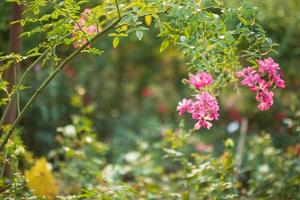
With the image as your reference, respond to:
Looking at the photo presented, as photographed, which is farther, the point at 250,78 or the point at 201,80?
the point at 250,78

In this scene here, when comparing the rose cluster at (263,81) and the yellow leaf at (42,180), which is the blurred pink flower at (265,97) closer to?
the rose cluster at (263,81)

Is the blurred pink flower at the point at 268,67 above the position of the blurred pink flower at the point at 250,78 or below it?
above

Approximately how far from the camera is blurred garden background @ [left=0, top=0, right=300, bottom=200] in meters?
3.08

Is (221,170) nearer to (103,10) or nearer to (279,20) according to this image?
(103,10)

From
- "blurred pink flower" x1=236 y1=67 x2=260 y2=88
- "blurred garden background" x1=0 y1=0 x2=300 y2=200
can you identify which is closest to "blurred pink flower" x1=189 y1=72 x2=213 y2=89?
"blurred pink flower" x1=236 y1=67 x2=260 y2=88

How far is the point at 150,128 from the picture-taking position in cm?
558

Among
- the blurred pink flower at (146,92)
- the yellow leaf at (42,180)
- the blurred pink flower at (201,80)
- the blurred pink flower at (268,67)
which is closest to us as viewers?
the blurred pink flower at (201,80)

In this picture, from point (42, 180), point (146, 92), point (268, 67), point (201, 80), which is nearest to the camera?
point (201, 80)

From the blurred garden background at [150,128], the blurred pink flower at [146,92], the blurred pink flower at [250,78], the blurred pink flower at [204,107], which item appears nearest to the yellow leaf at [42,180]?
the blurred garden background at [150,128]

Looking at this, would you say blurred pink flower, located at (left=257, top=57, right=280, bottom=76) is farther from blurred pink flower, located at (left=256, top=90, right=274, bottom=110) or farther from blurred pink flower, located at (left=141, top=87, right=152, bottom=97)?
blurred pink flower, located at (left=141, top=87, right=152, bottom=97)

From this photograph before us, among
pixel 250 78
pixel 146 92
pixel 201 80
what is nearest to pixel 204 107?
pixel 201 80

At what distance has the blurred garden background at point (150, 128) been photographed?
3.08m

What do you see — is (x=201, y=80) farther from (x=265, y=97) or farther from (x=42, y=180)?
(x=42, y=180)

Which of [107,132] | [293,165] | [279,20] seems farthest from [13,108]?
[107,132]
